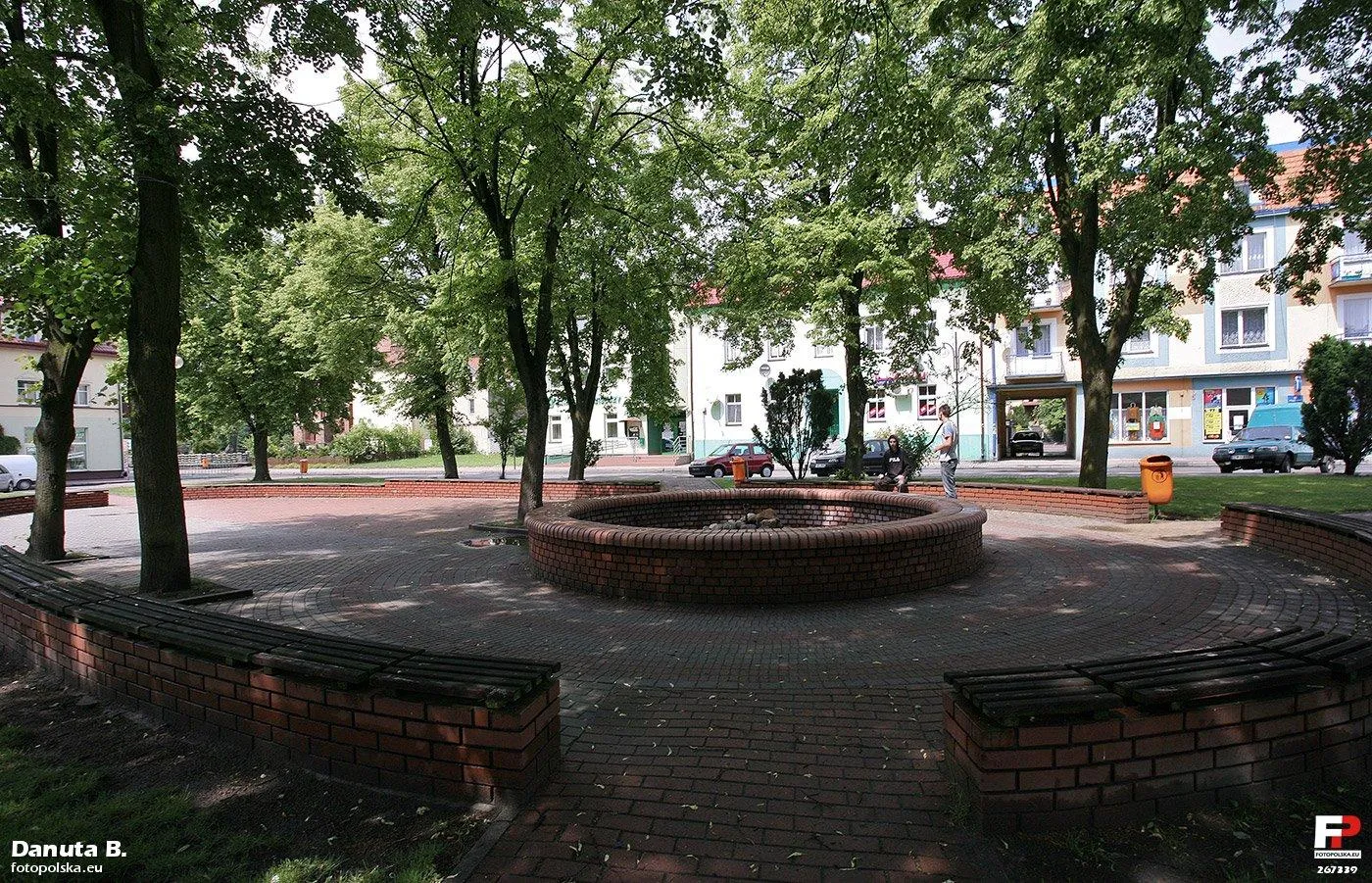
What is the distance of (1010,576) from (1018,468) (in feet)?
75.5

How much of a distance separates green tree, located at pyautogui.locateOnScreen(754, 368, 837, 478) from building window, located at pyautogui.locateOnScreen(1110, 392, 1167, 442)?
73.3ft

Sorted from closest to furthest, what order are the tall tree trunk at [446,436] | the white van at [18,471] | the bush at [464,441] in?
the tall tree trunk at [446,436]
the white van at [18,471]
the bush at [464,441]

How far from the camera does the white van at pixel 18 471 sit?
30.7 m

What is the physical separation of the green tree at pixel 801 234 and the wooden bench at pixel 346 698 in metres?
13.3

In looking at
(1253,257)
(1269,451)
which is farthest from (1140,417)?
(1269,451)

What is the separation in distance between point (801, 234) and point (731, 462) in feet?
42.6

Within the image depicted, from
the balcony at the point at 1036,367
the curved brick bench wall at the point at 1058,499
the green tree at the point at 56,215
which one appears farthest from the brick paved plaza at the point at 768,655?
the balcony at the point at 1036,367

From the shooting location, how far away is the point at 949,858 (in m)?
2.67

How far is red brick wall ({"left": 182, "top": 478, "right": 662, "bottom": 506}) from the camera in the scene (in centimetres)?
1816

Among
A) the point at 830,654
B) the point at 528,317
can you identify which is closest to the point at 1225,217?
the point at 830,654

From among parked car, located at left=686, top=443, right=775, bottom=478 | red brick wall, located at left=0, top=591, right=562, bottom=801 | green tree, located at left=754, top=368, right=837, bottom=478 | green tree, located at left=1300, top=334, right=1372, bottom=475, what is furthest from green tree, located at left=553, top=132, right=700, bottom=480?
green tree, located at left=1300, top=334, right=1372, bottom=475

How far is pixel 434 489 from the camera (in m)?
20.7

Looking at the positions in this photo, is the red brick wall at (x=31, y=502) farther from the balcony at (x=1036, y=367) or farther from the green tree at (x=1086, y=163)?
the balcony at (x=1036, y=367)

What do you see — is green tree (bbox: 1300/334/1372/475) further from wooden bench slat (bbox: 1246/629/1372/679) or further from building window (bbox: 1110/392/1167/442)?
wooden bench slat (bbox: 1246/629/1372/679)
